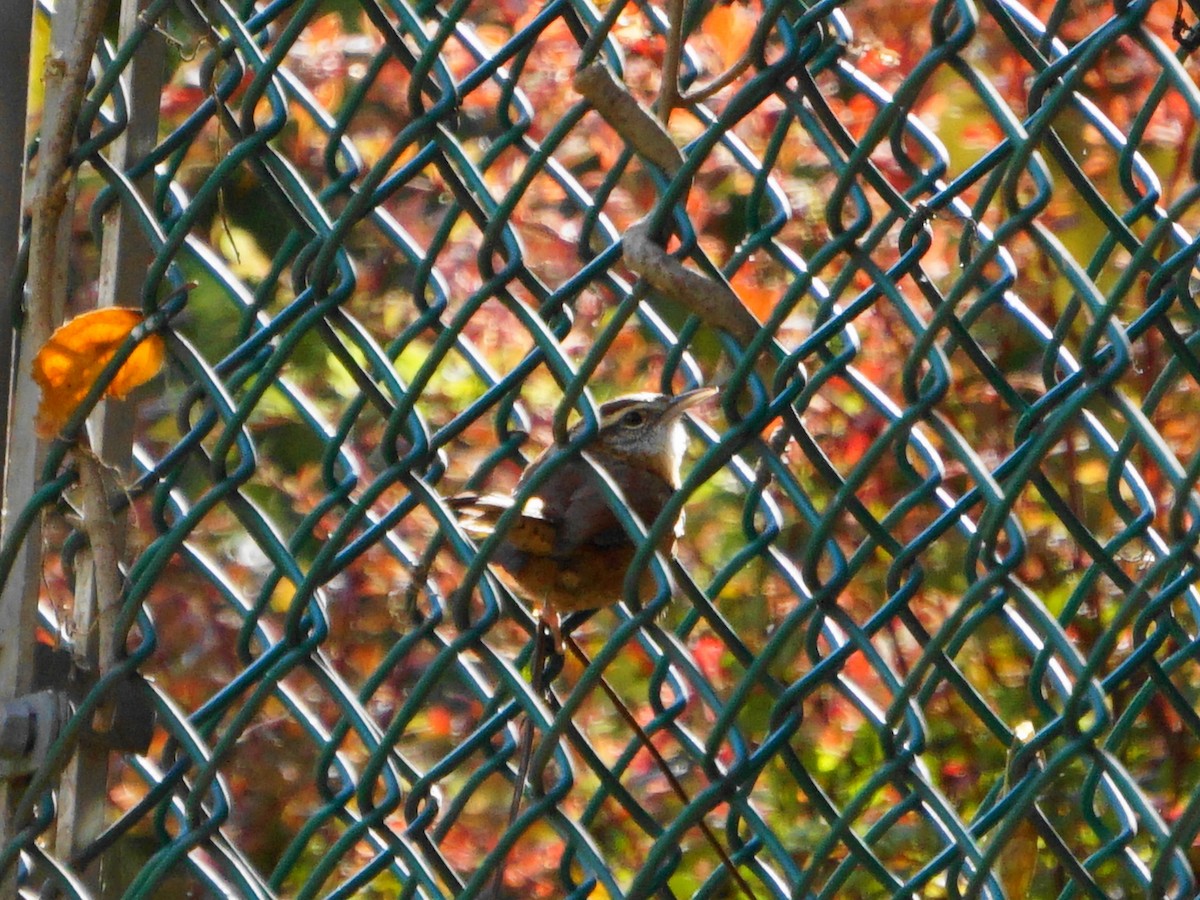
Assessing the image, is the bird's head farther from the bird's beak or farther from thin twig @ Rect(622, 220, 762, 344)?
thin twig @ Rect(622, 220, 762, 344)

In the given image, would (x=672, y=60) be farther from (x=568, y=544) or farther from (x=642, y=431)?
(x=642, y=431)

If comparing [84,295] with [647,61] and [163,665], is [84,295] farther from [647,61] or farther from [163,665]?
[647,61]

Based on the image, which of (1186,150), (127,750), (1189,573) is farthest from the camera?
(1186,150)

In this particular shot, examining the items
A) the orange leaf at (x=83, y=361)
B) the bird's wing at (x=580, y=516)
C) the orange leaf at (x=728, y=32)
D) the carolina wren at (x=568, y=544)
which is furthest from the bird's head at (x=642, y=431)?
the orange leaf at (x=728, y=32)

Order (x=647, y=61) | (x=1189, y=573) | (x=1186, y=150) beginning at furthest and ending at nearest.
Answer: (x=647, y=61), (x=1186, y=150), (x=1189, y=573)

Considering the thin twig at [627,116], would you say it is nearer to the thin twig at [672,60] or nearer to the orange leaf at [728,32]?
the thin twig at [672,60]

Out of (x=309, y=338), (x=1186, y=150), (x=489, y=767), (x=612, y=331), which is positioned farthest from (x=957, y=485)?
(x=612, y=331)

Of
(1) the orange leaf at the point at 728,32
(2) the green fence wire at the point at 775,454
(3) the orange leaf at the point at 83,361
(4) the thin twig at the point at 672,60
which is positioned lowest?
(2) the green fence wire at the point at 775,454

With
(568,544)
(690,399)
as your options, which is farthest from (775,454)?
(690,399)
